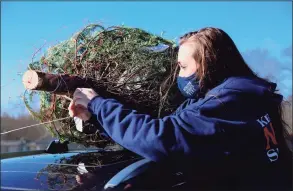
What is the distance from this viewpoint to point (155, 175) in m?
1.74

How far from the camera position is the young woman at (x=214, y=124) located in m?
1.52

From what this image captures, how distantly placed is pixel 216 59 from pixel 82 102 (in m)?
0.65

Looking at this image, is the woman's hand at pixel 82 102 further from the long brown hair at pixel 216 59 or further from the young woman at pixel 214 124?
the long brown hair at pixel 216 59

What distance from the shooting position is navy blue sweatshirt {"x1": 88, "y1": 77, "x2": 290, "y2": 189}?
151 cm

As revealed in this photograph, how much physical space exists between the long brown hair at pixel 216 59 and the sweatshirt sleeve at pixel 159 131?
229mm

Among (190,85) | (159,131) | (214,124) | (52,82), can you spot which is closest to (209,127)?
(214,124)

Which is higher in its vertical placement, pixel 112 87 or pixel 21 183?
pixel 112 87

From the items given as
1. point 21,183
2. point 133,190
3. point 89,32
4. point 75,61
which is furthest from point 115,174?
point 89,32

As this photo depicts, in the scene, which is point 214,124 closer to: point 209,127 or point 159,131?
point 209,127

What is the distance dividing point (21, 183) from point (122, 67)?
2.72ft

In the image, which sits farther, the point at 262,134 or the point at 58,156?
the point at 58,156

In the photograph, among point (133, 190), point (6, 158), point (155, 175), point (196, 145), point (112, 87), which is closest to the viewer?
point (196, 145)

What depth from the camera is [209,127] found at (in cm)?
152

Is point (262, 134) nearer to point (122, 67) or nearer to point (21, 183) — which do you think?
point (122, 67)
